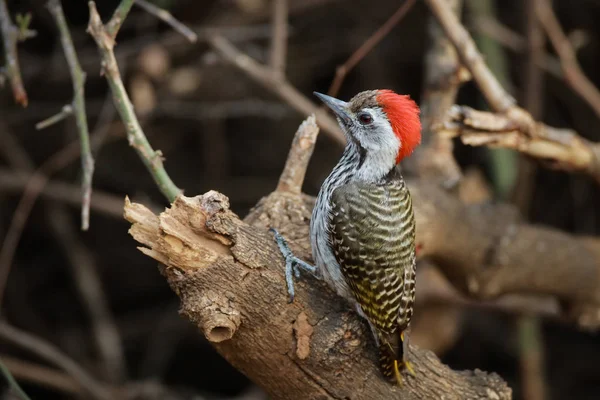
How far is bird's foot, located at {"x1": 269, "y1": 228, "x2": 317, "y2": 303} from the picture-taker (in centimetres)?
229

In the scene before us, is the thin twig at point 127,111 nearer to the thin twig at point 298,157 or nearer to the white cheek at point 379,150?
the thin twig at point 298,157

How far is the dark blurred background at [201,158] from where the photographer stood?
15.1 ft

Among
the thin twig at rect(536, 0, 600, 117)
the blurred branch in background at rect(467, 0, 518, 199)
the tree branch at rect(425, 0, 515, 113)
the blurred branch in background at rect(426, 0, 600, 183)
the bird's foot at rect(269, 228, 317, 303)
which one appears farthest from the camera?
the blurred branch in background at rect(467, 0, 518, 199)

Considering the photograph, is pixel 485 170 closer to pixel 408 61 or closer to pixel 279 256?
pixel 408 61

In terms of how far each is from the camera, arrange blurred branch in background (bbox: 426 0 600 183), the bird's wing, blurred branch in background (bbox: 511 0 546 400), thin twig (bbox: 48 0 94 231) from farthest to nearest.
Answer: blurred branch in background (bbox: 511 0 546 400) → blurred branch in background (bbox: 426 0 600 183) → thin twig (bbox: 48 0 94 231) → the bird's wing

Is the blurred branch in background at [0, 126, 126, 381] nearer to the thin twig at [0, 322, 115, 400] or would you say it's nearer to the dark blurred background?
the dark blurred background

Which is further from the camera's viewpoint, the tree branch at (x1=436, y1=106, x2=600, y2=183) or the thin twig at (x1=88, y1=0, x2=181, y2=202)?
the tree branch at (x1=436, y1=106, x2=600, y2=183)

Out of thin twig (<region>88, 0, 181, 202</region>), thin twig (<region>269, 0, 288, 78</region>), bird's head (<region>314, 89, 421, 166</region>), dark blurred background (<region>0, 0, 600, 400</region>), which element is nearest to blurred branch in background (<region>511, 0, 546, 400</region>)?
dark blurred background (<region>0, 0, 600, 400</region>)

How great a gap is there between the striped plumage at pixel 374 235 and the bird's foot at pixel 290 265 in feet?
0.43

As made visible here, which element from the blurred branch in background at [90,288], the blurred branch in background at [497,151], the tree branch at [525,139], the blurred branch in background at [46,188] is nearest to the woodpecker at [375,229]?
the tree branch at [525,139]

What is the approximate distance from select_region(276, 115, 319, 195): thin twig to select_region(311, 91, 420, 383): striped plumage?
128mm

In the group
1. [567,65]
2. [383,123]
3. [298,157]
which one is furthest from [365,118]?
[567,65]

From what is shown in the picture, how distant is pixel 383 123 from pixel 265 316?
89 cm

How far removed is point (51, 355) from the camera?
3.89 meters
